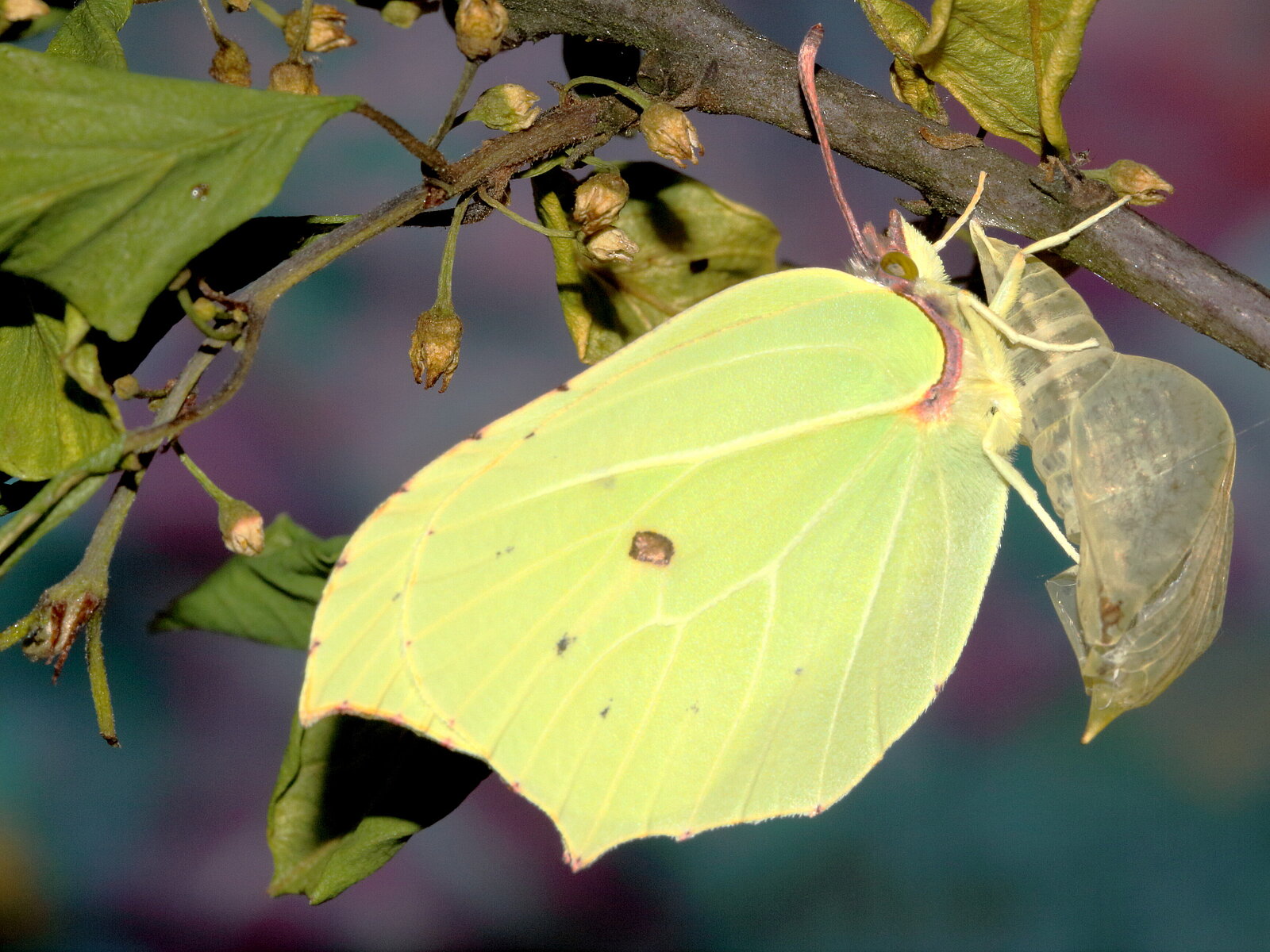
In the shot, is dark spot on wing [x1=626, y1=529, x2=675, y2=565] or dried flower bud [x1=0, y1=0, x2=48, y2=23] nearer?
dried flower bud [x1=0, y1=0, x2=48, y2=23]

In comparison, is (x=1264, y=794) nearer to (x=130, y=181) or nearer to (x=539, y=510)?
(x=539, y=510)

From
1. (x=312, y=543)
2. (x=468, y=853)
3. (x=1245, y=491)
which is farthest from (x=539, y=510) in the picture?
(x=1245, y=491)

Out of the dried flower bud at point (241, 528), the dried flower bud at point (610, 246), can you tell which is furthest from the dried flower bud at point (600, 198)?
the dried flower bud at point (241, 528)

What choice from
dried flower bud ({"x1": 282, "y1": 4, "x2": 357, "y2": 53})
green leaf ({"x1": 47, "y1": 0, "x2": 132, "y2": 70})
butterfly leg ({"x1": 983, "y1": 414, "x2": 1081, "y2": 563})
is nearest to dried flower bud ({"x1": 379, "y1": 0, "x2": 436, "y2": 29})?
dried flower bud ({"x1": 282, "y1": 4, "x2": 357, "y2": 53})

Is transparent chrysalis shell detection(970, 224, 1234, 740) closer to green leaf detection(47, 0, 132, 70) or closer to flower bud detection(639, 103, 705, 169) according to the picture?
flower bud detection(639, 103, 705, 169)

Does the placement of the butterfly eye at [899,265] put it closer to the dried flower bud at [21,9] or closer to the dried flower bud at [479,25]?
the dried flower bud at [479,25]

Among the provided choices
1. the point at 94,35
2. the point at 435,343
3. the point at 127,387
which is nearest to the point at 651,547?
the point at 435,343

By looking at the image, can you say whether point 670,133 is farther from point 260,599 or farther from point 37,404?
point 260,599
